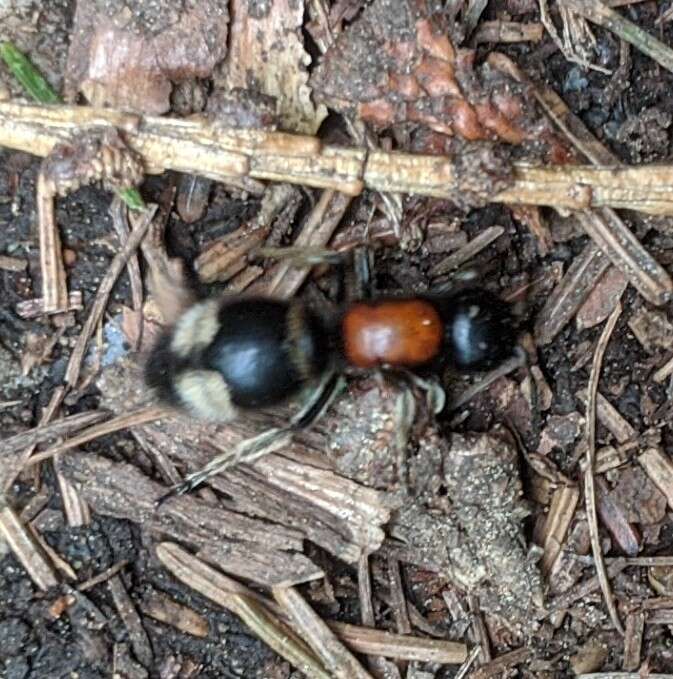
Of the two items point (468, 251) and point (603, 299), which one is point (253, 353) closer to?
point (468, 251)

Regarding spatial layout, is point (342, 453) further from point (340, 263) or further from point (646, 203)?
point (646, 203)

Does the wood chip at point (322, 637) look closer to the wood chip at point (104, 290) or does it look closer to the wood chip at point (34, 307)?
the wood chip at point (104, 290)

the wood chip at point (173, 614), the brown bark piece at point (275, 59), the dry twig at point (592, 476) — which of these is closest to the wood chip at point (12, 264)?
the brown bark piece at point (275, 59)

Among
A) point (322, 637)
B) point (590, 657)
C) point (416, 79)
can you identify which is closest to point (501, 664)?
point (590, 657)

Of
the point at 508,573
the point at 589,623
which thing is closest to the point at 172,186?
the point at 508,573

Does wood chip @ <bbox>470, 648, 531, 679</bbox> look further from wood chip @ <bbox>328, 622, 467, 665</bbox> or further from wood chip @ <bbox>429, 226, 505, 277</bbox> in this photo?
wood chip @ <bbox>429, 226, 505, 277</bbox>
